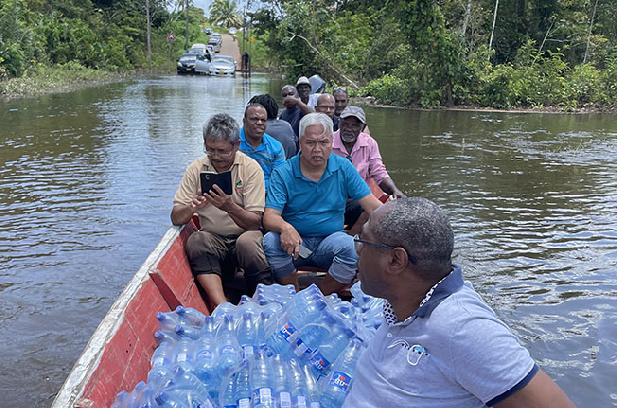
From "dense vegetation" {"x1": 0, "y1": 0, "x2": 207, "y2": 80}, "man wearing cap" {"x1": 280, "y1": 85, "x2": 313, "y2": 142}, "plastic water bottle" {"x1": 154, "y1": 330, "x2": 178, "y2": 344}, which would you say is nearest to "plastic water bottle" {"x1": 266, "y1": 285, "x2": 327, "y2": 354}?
"plastic water bottle" {"x1": 154, "y1": 330, "x2": 178, "y2": 344}

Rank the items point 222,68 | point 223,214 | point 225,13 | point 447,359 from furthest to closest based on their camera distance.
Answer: point 225,13, point 222,68, point 223,214, point 447,359

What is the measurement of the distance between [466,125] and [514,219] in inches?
440

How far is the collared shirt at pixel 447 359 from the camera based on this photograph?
5.43 feet

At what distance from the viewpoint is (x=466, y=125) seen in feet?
63.1

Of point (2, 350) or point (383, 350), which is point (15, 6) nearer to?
point (2, 350)

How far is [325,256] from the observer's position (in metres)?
4.37

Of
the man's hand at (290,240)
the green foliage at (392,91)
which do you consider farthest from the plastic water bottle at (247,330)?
the green foliage at (392,91)

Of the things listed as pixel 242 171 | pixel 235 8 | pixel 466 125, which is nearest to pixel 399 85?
pixel 466 125

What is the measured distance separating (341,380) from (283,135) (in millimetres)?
4046

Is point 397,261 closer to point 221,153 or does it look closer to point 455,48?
point 221,153

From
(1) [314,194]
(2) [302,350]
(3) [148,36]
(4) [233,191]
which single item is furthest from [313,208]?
(3) [148,36]

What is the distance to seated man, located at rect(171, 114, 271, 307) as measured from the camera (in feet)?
14.1

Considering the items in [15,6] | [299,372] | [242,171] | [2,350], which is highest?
[15,6]

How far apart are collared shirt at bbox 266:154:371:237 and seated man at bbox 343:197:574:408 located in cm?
237
